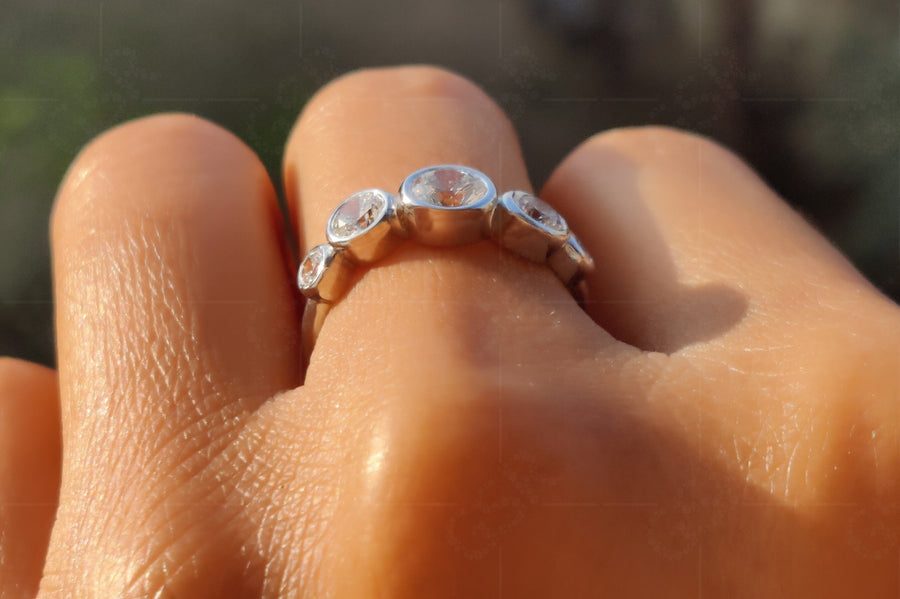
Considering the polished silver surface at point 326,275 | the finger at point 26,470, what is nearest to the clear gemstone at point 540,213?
the polished silver surface at point 326,275

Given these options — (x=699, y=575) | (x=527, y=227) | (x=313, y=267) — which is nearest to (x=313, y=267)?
(x=313, y=267)

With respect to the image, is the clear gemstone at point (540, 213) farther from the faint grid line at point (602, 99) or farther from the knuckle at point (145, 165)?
the faint grid line at point (602, 99)

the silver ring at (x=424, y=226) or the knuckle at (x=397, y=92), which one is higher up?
the knuckle at (x=397, y=92)

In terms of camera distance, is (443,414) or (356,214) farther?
(356,214)

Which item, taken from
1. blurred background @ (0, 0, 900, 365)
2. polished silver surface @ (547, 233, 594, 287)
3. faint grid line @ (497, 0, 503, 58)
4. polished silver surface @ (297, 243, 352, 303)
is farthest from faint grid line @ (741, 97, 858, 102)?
polished silver surface @ (297, 243, 352, 303)

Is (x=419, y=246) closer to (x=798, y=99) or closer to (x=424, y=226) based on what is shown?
(x=424, y=226)
